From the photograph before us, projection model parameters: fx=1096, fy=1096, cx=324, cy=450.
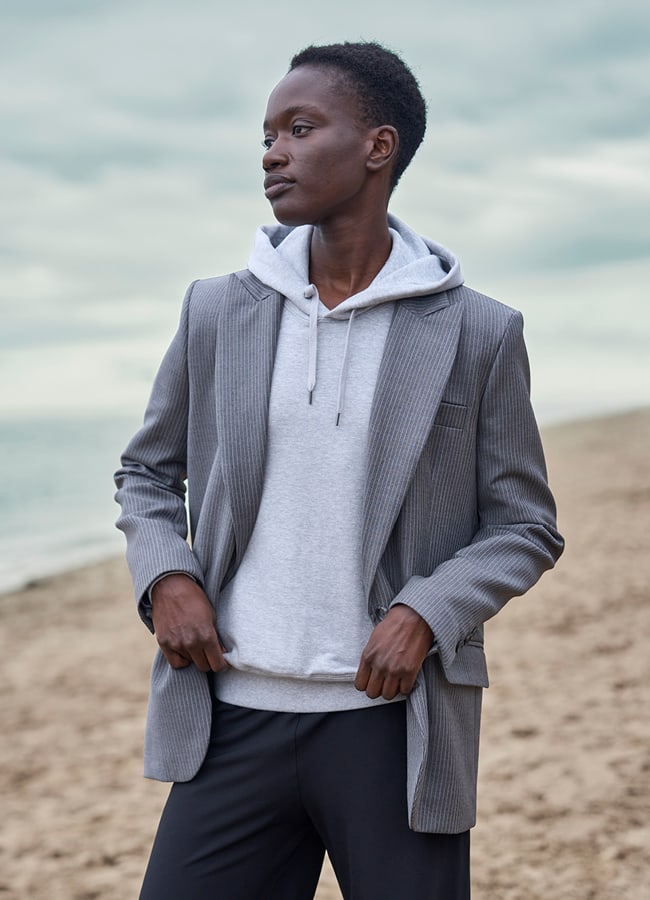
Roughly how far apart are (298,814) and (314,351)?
2.61ft

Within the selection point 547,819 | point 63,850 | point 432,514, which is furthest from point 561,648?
point 432,514

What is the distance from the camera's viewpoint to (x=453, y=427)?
1879 mm

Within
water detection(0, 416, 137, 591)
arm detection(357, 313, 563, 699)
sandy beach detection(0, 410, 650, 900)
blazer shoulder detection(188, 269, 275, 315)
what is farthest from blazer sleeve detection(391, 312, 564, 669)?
water detection(0, 416, 137, 591)

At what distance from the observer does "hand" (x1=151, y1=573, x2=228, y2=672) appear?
5.97 ft

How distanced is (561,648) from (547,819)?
244cm

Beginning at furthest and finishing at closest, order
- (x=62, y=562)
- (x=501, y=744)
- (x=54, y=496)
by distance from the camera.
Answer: (x=54, y=496)
(x=62, y=562)
(x=501, y=744)

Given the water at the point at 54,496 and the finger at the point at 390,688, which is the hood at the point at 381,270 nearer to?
the finger at the point at 390,688

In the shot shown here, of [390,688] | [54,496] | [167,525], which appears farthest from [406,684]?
[54,496]

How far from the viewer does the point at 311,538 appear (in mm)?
1824

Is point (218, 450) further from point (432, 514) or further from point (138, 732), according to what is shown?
point (138, 732)

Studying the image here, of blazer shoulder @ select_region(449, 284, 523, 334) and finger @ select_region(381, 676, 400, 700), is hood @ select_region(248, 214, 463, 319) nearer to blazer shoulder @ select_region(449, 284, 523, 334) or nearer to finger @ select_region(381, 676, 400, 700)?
blazer shoulder @ select_region(449, 284, 523, 334)

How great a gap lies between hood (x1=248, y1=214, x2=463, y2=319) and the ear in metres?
0.15

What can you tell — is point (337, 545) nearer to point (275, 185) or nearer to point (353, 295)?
point (353, 295)

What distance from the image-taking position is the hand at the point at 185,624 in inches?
71.7
